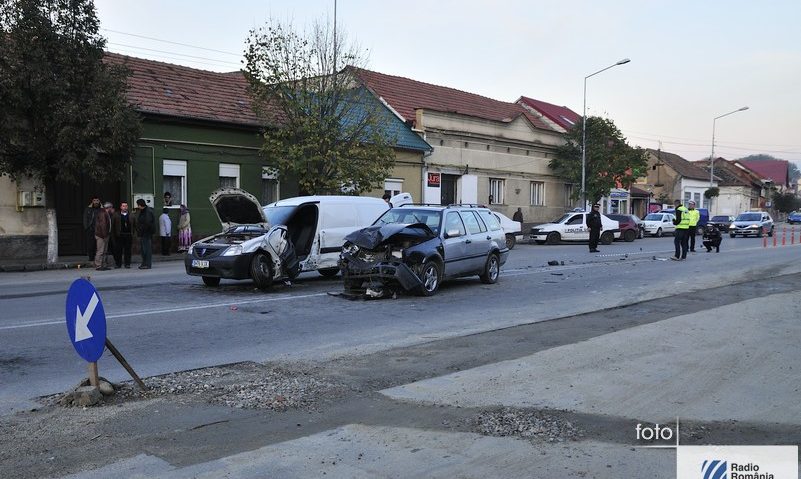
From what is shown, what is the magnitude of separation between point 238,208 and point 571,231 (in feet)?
71.0

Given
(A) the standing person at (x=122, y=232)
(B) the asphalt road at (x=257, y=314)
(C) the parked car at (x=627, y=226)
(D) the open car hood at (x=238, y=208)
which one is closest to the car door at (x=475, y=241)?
(B) the asphalt road at (x=257, y=314)

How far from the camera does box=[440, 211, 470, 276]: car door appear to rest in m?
13.2

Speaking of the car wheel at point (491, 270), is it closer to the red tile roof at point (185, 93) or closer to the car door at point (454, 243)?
the car door at point (454, 243)

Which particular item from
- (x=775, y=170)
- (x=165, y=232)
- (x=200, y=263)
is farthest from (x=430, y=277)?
(x=775, y=170)

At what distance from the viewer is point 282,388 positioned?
6285 mm

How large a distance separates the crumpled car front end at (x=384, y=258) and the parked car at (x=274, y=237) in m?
1.77

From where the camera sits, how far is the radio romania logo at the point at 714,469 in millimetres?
4195

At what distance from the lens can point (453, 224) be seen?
13664 mm

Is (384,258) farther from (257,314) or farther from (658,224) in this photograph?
(658,224)

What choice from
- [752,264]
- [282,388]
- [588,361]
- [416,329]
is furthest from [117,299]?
[752,264]

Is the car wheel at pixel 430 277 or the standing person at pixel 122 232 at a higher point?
the standing person at pixel 122 232

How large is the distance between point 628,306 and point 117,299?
884cm

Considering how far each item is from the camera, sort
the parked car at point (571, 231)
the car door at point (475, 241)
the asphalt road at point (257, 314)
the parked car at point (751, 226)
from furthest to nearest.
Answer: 1. the parked car at point (751, 226)
2. the parked car at point (571, 231)
3. the car door at point (475, 241)
4. the asphalt road at point (257, 314)

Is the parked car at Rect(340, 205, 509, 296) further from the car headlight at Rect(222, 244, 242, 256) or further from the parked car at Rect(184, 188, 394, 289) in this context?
the car headlight at Rect(222, 244, 242, 256)
